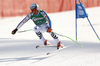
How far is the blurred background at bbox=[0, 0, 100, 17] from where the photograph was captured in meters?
14.1

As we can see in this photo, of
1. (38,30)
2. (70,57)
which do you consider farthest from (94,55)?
(38,30)

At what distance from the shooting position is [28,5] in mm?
14930

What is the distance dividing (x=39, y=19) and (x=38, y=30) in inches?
11.4

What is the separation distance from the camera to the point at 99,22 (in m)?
12.6

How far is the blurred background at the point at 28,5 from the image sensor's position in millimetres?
14102

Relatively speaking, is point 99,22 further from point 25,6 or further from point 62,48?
point 62,48

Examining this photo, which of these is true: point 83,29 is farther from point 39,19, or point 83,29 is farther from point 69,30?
point 39,19

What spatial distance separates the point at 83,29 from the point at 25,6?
5054mm

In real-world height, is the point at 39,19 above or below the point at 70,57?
above

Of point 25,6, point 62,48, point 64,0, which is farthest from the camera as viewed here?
point 64,0

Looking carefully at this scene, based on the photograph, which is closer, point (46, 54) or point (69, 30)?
point (46, 54)

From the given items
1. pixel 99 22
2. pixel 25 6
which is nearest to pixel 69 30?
pixel 99 22

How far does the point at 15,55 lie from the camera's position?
5.46 m

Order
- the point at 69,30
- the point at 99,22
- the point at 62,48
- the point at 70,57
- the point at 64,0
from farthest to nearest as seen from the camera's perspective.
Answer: the point at 64,0 → the point at 99,22 → the point at 69,30 → the point at 62,48 → the point at 70,57
